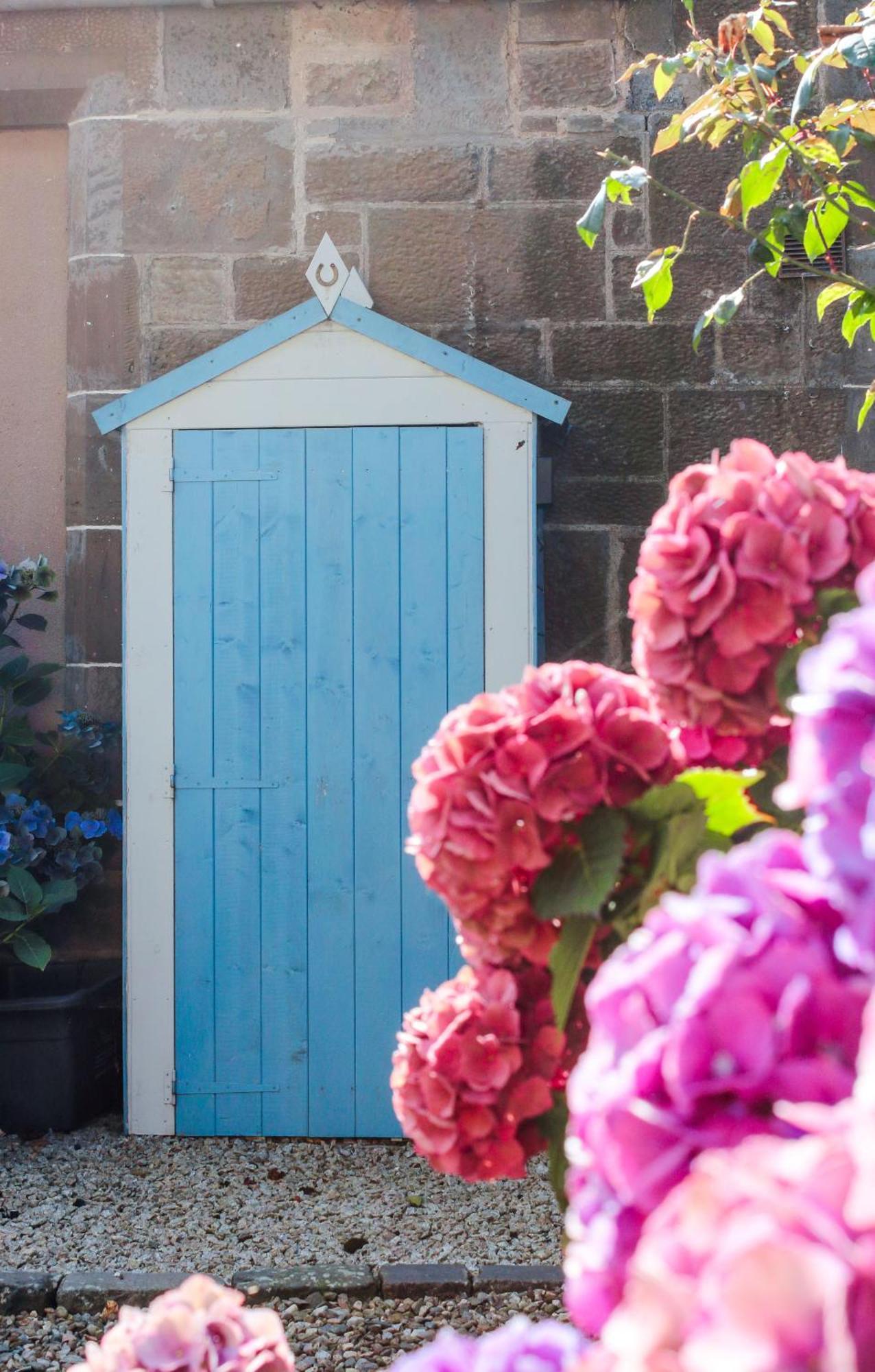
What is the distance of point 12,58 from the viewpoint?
4.37 meters

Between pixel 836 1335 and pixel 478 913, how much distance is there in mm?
592

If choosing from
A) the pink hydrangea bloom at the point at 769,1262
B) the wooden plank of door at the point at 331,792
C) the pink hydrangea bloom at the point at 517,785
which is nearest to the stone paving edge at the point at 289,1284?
the wooden plank of door at the point at 331,792

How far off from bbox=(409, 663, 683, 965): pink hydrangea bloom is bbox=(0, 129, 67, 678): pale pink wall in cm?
368

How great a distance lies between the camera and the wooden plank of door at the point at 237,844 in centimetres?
383

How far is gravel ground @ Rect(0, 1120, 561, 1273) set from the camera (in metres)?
3.10

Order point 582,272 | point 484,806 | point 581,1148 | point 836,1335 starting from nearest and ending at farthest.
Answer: point 836,1335 < point 581,1148 < point 484,806 < point 582,272

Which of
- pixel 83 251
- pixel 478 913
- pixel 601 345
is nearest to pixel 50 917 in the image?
pixel 83 251

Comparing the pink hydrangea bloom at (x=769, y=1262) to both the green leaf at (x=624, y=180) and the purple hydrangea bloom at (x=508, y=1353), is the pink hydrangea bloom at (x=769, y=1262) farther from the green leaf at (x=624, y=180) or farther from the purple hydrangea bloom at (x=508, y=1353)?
the green leaf at (x=624, y=180)

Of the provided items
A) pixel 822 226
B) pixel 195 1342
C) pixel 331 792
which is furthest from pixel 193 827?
pixel 195 1342

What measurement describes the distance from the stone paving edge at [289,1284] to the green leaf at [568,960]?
7.19 ft

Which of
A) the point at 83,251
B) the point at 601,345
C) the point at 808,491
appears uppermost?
the point at 83,251

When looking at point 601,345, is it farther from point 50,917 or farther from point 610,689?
point 610,689

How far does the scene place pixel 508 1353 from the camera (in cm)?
63

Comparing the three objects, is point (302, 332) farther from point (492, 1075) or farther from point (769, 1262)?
point (769, 1262)
